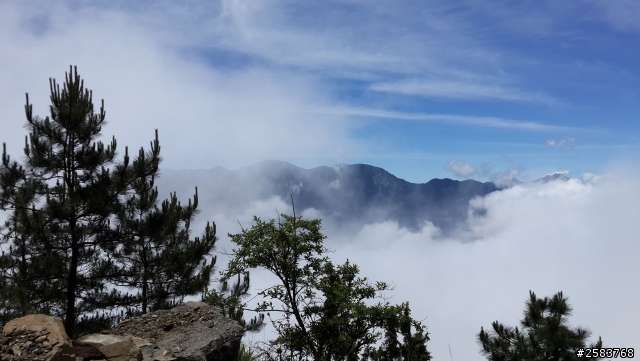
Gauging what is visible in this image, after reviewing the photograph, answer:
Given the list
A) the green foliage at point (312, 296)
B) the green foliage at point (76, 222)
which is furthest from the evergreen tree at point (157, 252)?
the green foliage at point (312, 296)

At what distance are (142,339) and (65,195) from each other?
753 centimetres

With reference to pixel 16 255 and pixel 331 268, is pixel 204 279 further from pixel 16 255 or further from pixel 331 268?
pixel 331 268

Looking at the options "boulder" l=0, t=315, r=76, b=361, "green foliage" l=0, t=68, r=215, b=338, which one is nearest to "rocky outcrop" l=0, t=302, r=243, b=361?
"boulder" l=0, t=315, r=76, b=361

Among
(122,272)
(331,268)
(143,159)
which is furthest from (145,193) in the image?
(331,268)

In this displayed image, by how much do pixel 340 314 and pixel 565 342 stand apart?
4.70m

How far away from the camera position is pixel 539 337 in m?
11.4

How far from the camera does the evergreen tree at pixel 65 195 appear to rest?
47.2ft

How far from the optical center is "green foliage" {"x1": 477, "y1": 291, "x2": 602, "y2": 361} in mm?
11078

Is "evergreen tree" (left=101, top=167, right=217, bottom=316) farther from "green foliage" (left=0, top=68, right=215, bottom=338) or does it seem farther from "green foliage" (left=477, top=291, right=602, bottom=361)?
"green foliage" (left=477, top=291, right=602, bottom=361)

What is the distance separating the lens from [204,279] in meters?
16.6

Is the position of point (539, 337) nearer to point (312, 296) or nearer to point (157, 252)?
point (312, 296)

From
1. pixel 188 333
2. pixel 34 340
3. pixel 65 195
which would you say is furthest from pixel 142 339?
pixel 65 195

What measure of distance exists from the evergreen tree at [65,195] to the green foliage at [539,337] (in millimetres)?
10280

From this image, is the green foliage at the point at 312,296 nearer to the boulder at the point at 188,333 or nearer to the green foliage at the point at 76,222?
the boulder at the point at 188,333
